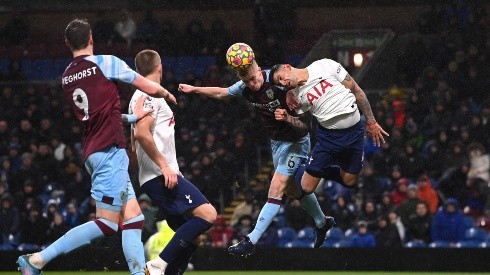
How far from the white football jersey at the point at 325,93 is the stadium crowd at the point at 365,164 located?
5199 mm

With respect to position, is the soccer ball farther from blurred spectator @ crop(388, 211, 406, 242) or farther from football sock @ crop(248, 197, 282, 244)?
blurred spectator @ crop(388, 211, 406, 242)

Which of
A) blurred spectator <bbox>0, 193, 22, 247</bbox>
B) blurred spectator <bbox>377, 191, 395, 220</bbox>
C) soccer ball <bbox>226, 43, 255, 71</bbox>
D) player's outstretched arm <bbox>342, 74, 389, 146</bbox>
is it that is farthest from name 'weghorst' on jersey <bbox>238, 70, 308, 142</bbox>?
blurred spectator <bbox>0, 193, 22, 247</bbox>

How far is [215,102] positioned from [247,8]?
3.99 m

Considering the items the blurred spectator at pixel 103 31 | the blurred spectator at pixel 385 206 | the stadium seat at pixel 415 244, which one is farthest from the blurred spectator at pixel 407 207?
the blurred spectator at pixel 103 31

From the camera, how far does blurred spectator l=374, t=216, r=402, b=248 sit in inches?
593

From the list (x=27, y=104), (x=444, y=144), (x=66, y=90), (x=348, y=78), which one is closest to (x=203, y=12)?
(x=27, y=104)

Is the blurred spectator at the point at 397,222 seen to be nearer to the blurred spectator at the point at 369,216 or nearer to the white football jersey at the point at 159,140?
the blurred spectator at the point at 369,216

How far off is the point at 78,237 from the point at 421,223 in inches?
313

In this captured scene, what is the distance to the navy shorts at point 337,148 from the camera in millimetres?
10273

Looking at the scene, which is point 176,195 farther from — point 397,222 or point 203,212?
point 397,222

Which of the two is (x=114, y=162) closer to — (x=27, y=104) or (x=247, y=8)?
(x=27, y=104)

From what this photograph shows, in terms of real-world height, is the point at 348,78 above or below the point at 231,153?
above

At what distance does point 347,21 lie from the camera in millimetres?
22734

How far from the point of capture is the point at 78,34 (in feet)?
26.6
